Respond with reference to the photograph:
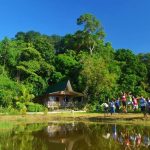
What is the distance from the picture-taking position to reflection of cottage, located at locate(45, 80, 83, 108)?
49.3m

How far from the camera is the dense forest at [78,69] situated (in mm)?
→ 46156

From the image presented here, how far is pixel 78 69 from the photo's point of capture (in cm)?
5175

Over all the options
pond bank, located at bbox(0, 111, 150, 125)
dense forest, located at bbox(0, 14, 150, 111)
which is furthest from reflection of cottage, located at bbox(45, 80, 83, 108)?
pond bank, located at bbox(0, 111, 150, 125)

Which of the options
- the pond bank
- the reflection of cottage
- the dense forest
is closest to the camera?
the pond bank

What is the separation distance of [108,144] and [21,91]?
102ft

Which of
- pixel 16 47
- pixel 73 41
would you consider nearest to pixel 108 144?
pixel 16 47

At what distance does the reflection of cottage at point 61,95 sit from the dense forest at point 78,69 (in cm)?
116

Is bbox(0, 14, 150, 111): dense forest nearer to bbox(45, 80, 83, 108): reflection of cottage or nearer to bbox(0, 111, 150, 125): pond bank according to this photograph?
bbox(45, 80, 83, 108): reflection of cottage

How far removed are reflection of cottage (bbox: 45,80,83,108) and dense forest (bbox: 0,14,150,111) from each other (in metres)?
1.16

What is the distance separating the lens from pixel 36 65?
4931cm

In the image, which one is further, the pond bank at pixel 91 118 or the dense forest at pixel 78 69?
the dense forest at pixel 78 69

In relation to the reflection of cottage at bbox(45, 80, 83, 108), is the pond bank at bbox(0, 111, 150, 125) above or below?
below

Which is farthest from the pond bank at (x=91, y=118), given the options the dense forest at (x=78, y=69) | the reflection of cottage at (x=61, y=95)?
the reflection of cottage at (x=61, y=95)

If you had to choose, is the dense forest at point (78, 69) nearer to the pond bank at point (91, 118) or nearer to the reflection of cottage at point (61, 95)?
the reflection of cottage at point (61, 95)
